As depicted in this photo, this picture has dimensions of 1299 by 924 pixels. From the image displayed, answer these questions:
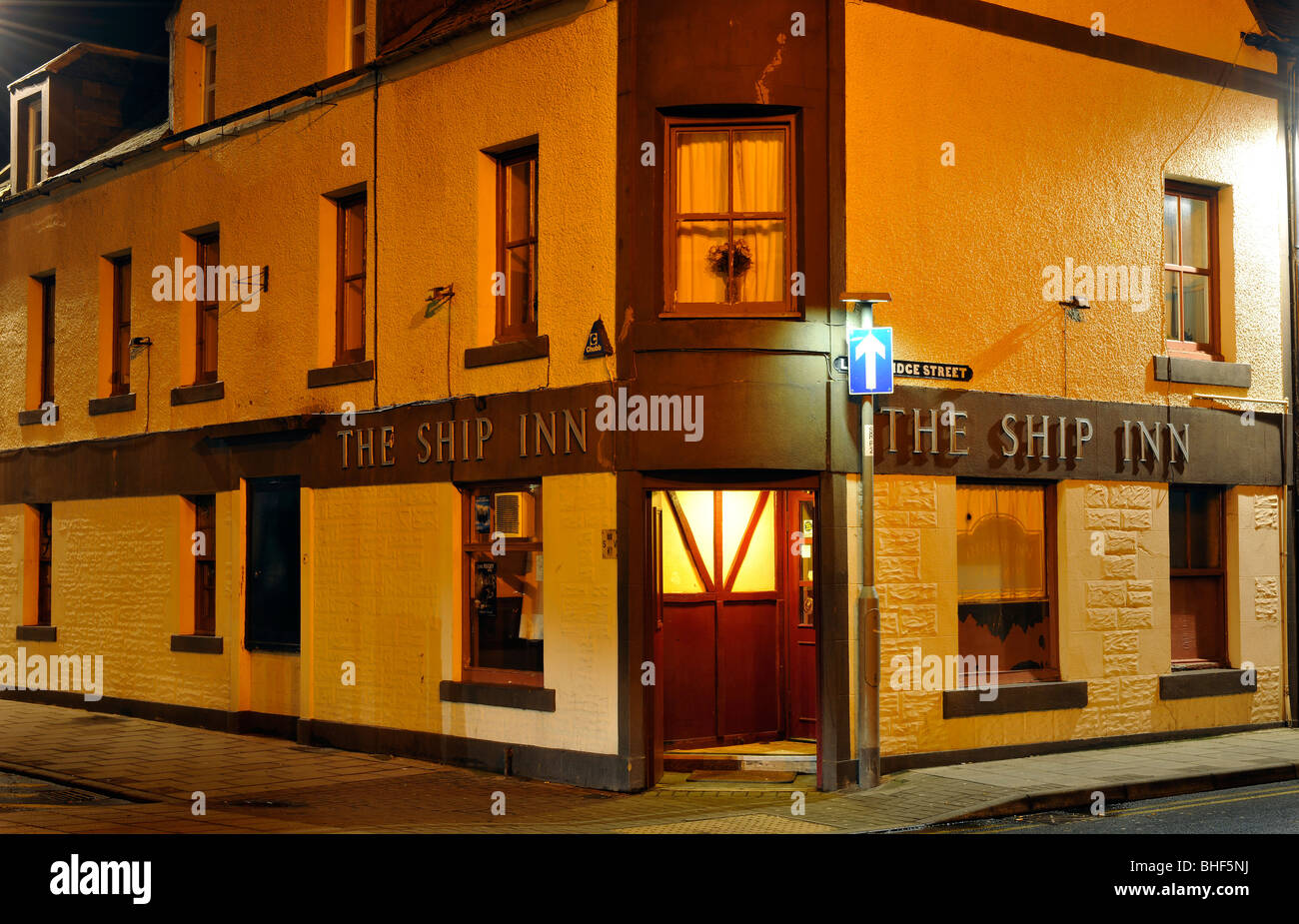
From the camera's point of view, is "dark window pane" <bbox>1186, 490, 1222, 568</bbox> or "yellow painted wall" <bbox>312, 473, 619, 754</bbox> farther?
"dark window pane" <bbox>1186, 490, 1222, 568</bbox>

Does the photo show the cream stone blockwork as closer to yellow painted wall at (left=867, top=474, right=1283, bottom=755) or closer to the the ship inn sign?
yellow painted wall at (left=867, top=474, right=1283, bottom=755)

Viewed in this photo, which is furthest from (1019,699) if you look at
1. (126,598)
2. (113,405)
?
(113,405)

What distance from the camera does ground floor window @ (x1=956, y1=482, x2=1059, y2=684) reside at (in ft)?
44.3

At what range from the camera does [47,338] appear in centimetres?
2084

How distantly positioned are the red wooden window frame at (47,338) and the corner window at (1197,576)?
15.2m

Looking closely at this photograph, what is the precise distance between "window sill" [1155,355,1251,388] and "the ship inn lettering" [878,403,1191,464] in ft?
1.60

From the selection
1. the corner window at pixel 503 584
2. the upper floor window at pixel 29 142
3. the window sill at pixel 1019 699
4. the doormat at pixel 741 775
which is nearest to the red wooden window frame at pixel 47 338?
the upper floor window at pixel 29 142

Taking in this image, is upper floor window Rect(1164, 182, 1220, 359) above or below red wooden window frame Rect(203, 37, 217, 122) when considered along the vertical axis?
below

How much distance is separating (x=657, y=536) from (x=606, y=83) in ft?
13.4

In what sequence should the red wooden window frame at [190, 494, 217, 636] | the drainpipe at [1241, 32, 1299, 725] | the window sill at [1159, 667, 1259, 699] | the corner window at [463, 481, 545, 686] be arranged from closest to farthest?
1. the corner window at [463, 481, 545, 686]
2. the window sill at [1159, 667, 1259, 699]
3. the drainpipe at [1241, 32, 1299, 725]
4. the red wooden window frame at [190, 494, 217, 636]

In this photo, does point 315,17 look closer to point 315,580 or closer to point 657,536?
point 315,580

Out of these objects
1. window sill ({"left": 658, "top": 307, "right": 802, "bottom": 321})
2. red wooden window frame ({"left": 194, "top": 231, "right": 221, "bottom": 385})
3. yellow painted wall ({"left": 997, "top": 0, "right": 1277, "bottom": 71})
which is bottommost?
window sill ({"left": 658, "top": 307, "right": 802, "bottom": 321})

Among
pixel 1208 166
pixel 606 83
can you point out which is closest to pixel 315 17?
pixel 606 83

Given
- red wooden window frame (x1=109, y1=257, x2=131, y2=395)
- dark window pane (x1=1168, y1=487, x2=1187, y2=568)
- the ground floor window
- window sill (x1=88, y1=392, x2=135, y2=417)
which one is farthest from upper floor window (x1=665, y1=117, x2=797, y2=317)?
red wooden window frame (x1=109, y1=257, x2=131, y2=395)
